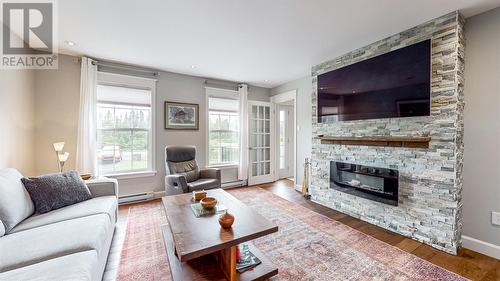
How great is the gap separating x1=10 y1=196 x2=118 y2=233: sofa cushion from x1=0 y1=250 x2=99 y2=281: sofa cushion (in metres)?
0.70

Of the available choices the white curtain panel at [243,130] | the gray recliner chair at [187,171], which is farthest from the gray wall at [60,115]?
the white curtain panel at [243,130]

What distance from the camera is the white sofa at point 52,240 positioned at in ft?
3.60

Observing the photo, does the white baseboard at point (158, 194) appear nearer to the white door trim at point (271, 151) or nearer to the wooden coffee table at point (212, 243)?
the white door trim at point (271, 151)

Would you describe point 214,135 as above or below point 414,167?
above

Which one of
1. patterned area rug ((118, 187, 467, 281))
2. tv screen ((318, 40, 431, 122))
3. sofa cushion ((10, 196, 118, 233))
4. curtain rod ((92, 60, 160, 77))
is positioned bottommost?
patterned area rug ((118, 187, 467, 281))

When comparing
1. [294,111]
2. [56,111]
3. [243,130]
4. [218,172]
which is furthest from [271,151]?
[56,111]

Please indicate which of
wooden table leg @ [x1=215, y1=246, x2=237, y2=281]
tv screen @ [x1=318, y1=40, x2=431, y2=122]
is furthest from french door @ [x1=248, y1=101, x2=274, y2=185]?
wooden table leg @ [x1=215, y1=246, x2=237, y2=281]

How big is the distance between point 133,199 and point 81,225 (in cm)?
221

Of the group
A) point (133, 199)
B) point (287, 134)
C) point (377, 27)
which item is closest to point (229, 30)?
point (377, 27)

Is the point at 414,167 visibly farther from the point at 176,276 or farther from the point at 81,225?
the point at 81,225

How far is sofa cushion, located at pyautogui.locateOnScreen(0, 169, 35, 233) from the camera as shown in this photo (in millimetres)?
1546

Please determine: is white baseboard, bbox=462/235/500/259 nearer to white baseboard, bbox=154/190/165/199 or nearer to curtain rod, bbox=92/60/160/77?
white baseboard, bbox=154/190/165/199

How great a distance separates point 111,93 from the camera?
3.53 meters

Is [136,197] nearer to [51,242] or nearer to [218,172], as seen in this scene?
A: [218,172]
